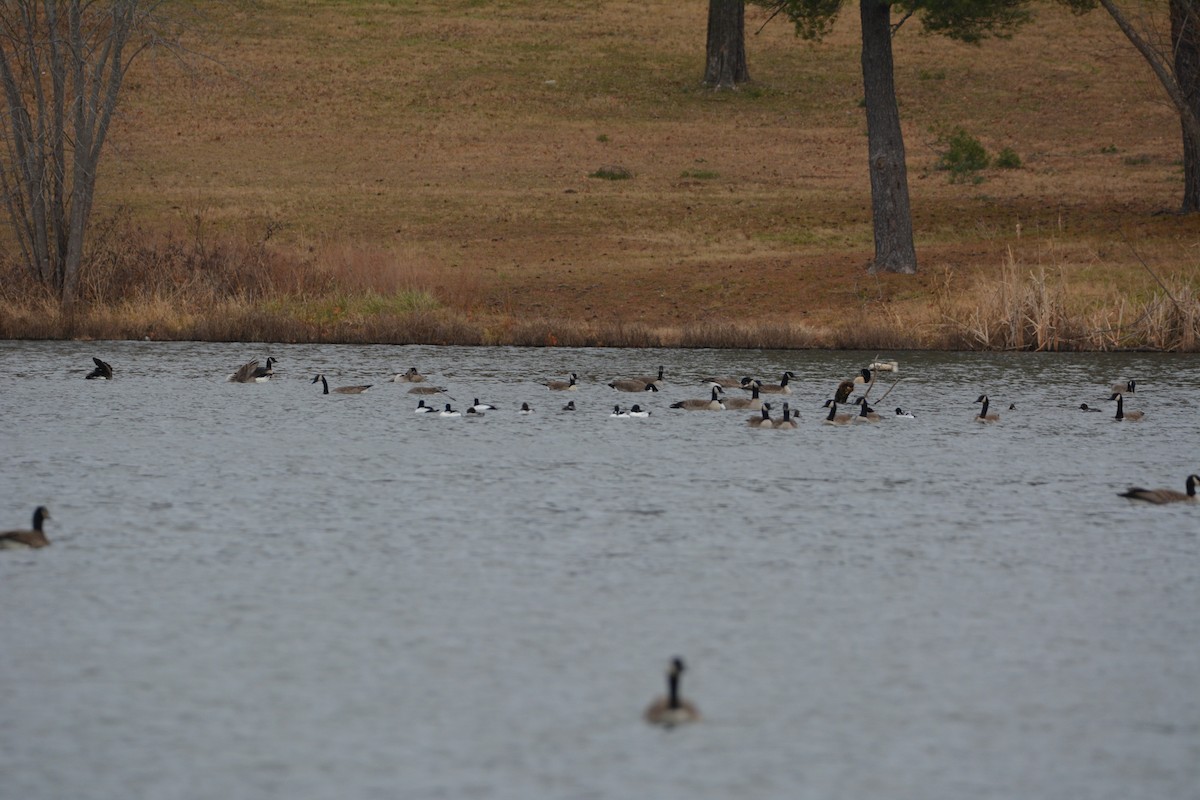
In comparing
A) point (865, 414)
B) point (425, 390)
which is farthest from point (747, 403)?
point (425, 390)

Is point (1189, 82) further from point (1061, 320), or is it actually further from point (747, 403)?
point (747, 403)

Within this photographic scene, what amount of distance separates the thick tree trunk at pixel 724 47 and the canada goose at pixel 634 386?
1939 inches

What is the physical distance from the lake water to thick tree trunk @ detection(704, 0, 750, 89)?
168 feet

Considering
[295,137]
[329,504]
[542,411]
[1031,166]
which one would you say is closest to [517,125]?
[295,137]

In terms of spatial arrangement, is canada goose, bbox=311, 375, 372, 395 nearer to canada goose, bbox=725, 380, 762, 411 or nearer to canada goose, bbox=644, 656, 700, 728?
canada goose, bbox=725, 380, 762, 411

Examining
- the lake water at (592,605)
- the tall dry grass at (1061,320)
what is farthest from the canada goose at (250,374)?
the tall dry grass at (1061,320)

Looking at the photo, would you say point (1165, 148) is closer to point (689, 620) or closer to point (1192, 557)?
point (1192, 557)

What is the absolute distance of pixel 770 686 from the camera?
458 inches

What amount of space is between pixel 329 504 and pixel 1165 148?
50.0 m

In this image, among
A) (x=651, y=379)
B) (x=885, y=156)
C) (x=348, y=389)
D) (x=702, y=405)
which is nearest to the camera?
(x=702, y=405)

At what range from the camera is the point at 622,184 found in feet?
182

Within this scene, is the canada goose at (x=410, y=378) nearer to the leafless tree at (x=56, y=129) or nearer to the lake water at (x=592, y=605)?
the lake water at (x=592, y=605)

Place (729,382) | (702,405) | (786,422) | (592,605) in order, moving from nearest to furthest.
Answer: (592,605), (786,422), (702,405), (729,382)

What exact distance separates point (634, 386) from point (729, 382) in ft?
6.15
